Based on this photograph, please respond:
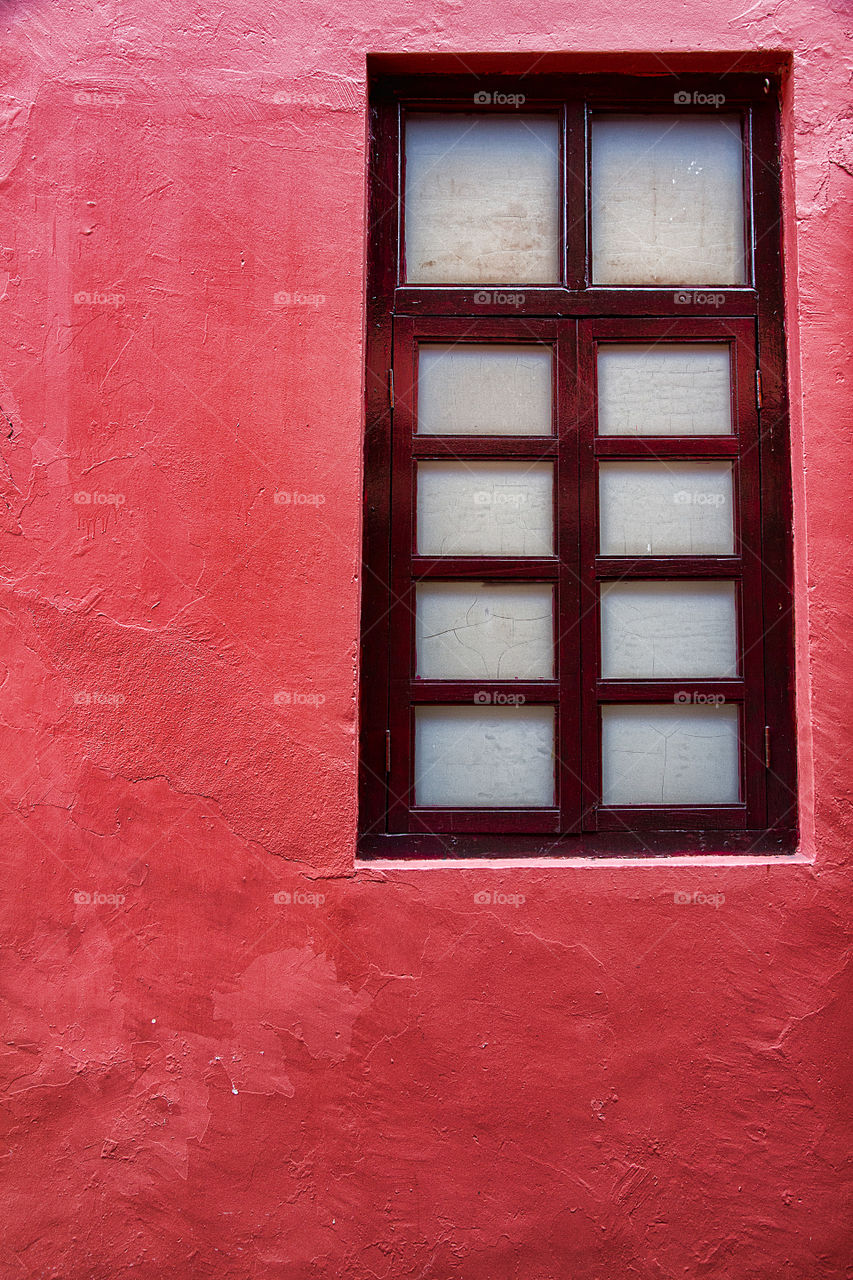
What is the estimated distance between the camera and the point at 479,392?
2.69 meters

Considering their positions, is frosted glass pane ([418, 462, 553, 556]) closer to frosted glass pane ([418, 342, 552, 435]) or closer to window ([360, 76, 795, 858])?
window ([360, 76, 795, 858])

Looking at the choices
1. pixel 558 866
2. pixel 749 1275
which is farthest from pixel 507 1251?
pixel 558 866

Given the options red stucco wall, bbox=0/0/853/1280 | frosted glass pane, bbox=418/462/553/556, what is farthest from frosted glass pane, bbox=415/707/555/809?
frosted glass pane, bbox=418/462/553/556

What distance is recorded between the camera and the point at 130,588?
2.46m

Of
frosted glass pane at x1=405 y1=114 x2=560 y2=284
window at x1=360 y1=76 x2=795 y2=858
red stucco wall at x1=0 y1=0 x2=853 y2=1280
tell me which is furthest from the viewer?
frosted glass pane at x1=405 y1=114 x2=560 y2=284

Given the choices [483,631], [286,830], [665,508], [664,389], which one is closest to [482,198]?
[664,389]

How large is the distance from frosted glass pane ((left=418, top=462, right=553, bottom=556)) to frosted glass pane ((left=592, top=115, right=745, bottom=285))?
30.7 inches

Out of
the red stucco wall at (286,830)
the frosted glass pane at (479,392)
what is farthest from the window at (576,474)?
the red stucco wall at (286,830)

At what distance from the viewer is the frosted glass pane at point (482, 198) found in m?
2.71

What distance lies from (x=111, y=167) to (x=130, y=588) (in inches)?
53.9

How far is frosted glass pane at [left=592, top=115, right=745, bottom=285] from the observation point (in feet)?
8.91

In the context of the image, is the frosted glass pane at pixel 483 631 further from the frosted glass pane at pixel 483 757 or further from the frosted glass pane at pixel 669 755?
the frosted glass pane at pixel 669 755

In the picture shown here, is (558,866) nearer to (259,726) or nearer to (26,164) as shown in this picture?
(259,726)

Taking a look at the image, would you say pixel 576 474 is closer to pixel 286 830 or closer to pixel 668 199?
pixel 668 199
